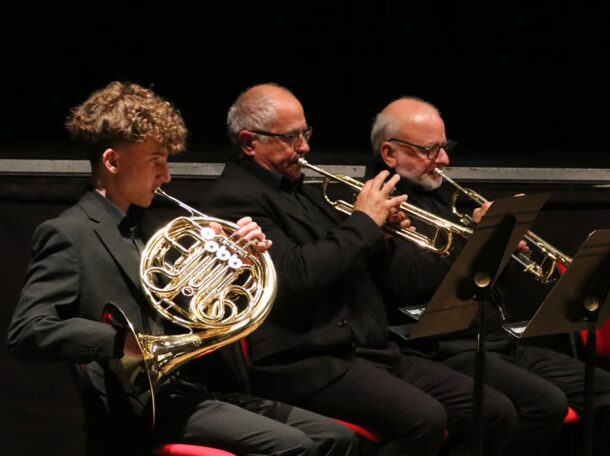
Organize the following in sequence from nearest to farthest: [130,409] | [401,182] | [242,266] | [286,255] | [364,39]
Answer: [130,409]
[242,266]
[286,255]
[401,182]
[364,39]

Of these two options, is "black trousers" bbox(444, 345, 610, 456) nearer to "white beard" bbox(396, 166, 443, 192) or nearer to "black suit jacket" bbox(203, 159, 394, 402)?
"black suit jacket" bbox(203, 159, 394, 402)

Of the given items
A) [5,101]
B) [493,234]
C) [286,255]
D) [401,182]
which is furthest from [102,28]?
[493,234]

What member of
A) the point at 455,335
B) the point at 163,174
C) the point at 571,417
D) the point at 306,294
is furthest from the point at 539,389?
the point at 163,174

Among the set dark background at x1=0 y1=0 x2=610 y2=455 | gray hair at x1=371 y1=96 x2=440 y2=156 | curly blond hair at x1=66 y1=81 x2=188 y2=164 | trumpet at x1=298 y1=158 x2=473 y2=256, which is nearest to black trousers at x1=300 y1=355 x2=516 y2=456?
trumpet at x1=298 y1=158 x2=473 y2=256

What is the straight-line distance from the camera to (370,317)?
3361 mm

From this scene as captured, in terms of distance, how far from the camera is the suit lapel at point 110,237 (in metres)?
2.81

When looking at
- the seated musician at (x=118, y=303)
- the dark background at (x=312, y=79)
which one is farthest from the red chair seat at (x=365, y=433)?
the dark background at (x=312, y=79)

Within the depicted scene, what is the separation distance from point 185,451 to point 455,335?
130 centimetres

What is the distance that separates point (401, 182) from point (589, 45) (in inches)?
66.9

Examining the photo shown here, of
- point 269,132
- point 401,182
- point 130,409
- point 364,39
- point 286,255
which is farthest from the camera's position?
point 364,39

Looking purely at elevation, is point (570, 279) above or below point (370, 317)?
above

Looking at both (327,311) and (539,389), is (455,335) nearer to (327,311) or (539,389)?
(539,389)

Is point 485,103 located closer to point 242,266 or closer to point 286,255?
point 286,255

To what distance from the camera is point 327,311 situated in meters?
3.26
